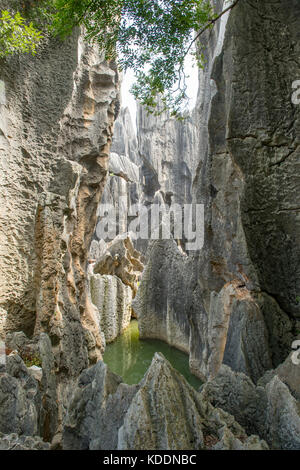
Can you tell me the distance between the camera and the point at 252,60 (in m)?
4.04

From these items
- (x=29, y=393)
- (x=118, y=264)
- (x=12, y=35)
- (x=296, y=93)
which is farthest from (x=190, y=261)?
(x=12, y=35)

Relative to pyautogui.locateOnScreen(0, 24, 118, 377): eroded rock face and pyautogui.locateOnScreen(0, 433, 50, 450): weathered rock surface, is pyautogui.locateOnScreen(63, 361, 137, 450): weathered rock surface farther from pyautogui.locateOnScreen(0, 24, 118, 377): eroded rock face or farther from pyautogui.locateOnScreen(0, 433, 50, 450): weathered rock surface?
pyautogui.locateOnScreen(0, 24, 118, 377): eroded rock face

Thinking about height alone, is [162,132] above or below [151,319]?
above

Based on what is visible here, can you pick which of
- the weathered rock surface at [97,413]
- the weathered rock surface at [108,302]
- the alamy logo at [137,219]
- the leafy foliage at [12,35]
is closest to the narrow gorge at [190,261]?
the weathered rock surface at [97,413]

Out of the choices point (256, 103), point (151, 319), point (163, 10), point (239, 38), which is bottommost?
point (151, 319)

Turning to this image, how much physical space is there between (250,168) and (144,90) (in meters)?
2.27


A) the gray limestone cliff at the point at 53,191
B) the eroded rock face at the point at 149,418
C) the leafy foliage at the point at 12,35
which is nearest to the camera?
the eroded rock face at the point at 149,418

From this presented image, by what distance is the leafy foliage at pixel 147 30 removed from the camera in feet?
13.0

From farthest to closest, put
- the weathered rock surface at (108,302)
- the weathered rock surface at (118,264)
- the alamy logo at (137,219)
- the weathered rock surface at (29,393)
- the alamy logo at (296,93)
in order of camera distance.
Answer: the alamy logo at (137,219), the weathered rock surface at (118,264), the weathered rock surface at (108,302), the alamy logo at (296,93), the weathered rock surface at (29,393)

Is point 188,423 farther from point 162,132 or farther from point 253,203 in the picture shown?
point 162,132

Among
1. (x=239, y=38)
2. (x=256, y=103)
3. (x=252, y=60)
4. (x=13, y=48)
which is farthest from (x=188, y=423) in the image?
(x=13, y=48)

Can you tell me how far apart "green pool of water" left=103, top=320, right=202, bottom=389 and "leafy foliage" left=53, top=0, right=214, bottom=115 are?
212 inches

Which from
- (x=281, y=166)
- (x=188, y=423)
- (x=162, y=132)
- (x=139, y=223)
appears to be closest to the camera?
(x=188, y=423)

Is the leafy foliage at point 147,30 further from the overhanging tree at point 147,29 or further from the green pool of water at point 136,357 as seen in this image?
the green pool of water at point 136,357
